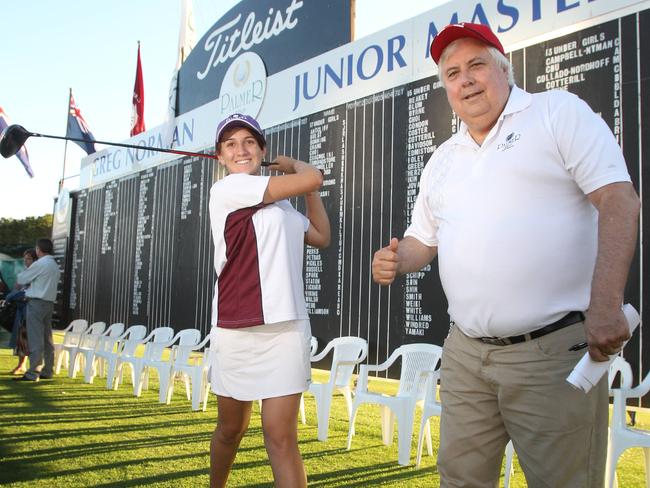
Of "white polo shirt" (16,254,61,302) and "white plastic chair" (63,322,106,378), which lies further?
→ "white plastic chair" (63,322,106,378)

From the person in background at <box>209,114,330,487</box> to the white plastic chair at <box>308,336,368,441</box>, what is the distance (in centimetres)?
220

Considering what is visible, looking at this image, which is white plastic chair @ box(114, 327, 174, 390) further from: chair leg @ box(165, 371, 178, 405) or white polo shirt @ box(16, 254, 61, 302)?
white polo shirt @ box(16, 254, 61, 302)

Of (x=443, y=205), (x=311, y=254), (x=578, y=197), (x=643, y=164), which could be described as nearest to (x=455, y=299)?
(x=443, y=205)

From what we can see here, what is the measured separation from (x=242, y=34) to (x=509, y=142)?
6427 millimetres

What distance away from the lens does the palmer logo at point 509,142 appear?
4.90 ft

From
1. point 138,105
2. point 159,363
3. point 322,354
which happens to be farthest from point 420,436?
point 138,105

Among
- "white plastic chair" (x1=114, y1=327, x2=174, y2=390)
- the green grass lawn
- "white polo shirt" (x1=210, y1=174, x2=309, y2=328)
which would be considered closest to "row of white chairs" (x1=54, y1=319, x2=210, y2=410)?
"white plastic chair" (x1=114, y1=327, x2=174, y2=390)

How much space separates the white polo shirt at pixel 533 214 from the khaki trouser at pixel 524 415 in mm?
69

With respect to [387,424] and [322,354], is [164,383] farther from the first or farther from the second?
[387,424]

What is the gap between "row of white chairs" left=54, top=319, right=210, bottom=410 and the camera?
5.98m

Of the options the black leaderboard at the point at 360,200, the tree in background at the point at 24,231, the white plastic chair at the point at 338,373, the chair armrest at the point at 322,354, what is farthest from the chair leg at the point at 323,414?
the tree in background at the point at 24,231

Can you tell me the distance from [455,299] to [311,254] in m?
4.26

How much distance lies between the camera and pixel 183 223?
7.80 meters

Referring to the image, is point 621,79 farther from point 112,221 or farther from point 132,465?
point 112,221
